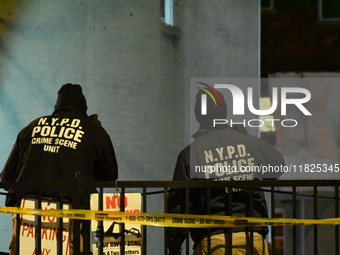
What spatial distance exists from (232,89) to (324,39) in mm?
7332

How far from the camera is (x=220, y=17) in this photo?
1183 cm

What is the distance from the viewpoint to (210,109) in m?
6.02

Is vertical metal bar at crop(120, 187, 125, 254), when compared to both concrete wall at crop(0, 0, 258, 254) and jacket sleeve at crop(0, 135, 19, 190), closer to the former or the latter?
jacket sleeve at crop(0, 135, 19, 190)

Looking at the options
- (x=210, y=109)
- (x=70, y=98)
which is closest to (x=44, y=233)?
(x=70, y=98)

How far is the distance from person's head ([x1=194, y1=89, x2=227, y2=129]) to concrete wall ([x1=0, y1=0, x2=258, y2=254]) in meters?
2.54

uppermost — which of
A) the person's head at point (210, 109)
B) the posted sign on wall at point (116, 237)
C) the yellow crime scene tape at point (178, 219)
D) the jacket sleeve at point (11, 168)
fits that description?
the person's head at point (210, 109)

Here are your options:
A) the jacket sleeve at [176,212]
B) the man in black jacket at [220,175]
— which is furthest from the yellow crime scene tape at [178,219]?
the jacket sleeve at [176,212]

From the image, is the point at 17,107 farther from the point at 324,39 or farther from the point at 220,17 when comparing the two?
the point at 324,39

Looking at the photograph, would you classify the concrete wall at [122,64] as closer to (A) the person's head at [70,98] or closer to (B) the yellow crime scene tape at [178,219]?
(A) the person's head at [70,98]

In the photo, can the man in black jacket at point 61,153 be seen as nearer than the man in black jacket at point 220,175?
No

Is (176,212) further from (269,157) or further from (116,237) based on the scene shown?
(269,157)

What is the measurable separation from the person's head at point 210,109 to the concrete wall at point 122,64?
8.32 ft

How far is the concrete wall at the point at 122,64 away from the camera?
7.98 metres

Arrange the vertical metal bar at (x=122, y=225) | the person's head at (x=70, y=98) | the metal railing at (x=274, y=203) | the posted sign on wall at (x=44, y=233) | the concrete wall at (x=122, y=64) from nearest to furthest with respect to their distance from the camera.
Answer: the metal railing at (x=274, y=203)
the vertical metal bar at (x=122, y=225)
the posted sign on wall at (x=44, y=233)
the person's head at (x=70, y=98)
the concrete wall at (x=122, y=64)
